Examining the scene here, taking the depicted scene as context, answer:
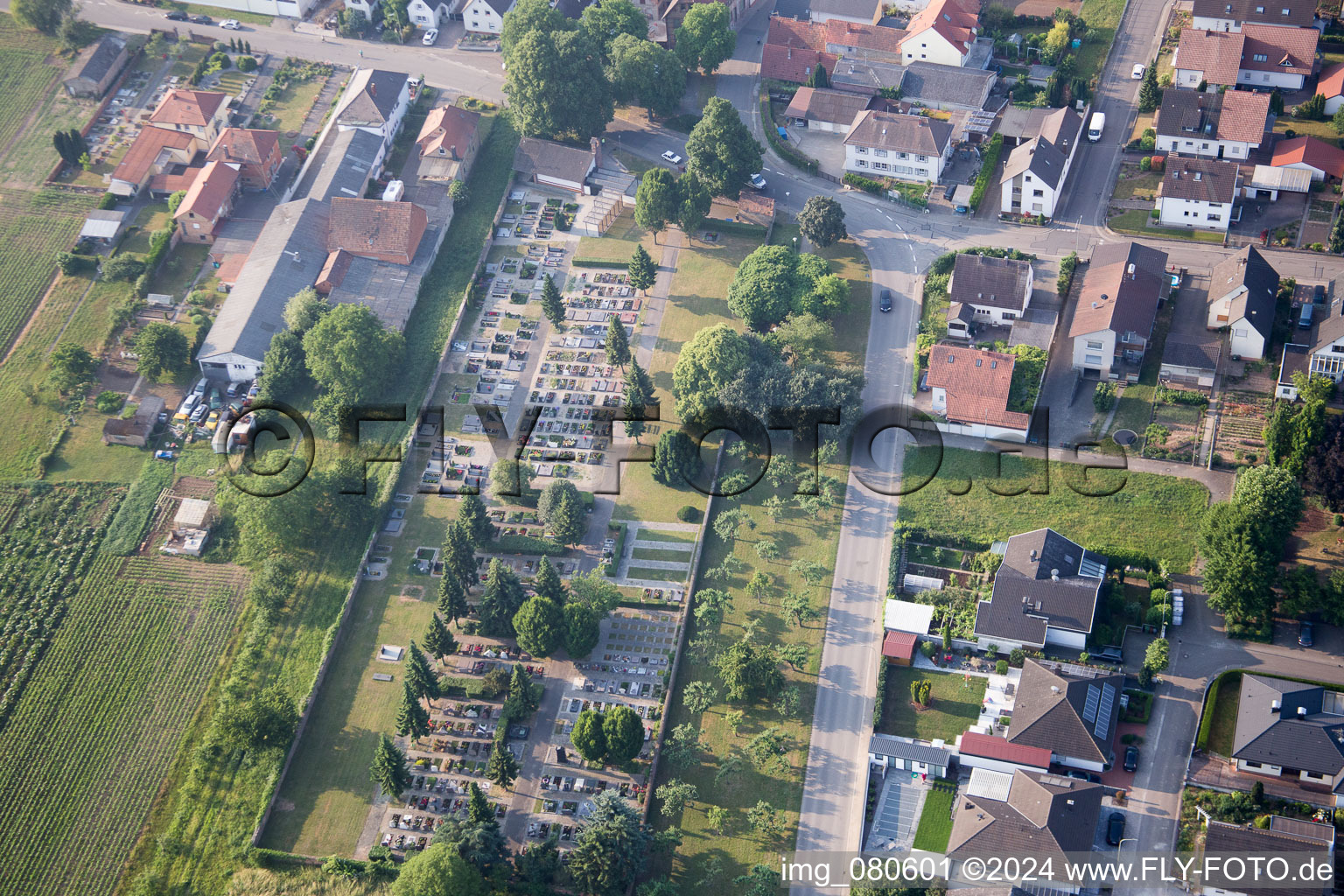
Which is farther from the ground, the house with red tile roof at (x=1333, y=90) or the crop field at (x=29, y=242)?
the house with red tile roof at (x=1333, y=90)

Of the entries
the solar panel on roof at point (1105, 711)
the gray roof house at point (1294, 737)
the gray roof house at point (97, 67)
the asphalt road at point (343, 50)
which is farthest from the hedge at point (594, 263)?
the gray roof house at point (1294, 737)

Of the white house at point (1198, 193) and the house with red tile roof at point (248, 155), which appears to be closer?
the white house at point (1198, 193)

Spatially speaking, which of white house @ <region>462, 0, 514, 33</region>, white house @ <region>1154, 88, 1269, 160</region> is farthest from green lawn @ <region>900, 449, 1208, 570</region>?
white house @ <region>462, 0, 514, 33</region>

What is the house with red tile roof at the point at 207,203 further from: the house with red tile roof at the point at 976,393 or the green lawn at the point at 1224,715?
the green lawn at the point at 1224,715

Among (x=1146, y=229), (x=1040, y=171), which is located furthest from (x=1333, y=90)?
(x=1040, y=171)

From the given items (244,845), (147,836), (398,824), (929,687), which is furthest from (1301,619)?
(147,836)

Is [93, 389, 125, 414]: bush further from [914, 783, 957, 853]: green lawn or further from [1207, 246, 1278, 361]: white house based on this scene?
[1207, 246, 1278, 361]: white house
